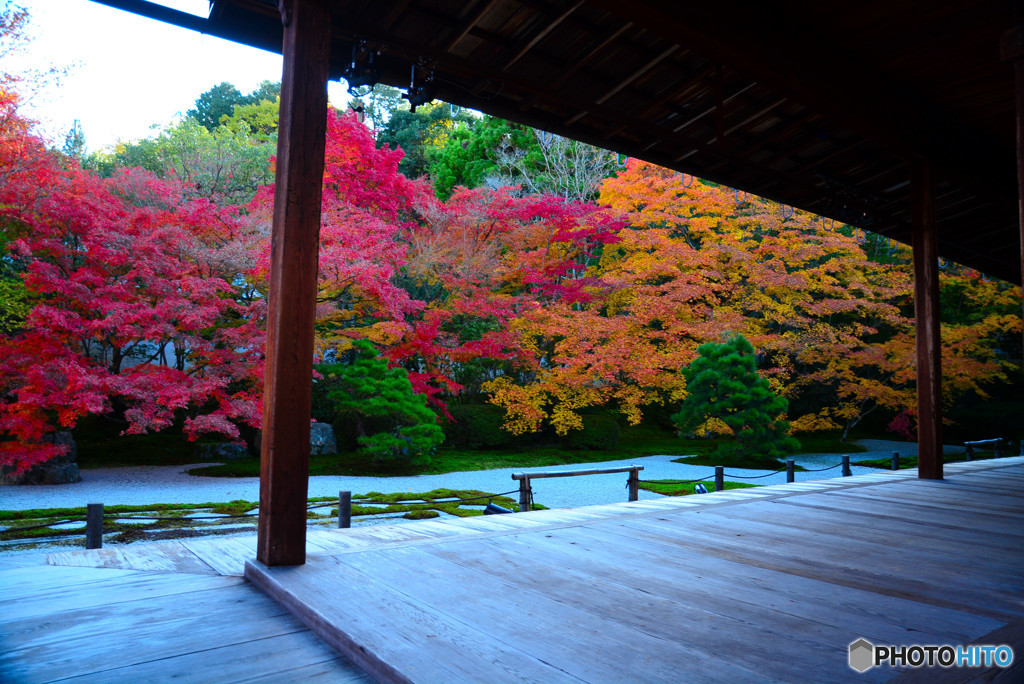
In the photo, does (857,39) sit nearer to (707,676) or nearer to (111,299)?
(707,676)

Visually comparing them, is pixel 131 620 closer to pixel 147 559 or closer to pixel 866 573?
pixel 147 559

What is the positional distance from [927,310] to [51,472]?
972 cm

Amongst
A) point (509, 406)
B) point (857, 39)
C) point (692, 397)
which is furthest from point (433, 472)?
point (857, 39)

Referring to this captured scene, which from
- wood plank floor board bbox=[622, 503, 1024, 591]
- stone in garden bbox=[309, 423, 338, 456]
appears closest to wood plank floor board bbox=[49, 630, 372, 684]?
wood plank floor board bbox=[622, 503, 1024, 591]

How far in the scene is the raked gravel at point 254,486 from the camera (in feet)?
22.6

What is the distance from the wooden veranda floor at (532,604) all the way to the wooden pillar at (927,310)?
189 cm

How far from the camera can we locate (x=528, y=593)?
1791mm

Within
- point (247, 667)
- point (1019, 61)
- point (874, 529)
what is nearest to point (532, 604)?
point (247, 667)

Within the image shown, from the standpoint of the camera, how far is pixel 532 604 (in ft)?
5.56

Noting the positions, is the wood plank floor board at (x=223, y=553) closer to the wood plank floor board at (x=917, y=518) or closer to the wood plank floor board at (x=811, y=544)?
the wood plank floor board at (x=811, y=544)

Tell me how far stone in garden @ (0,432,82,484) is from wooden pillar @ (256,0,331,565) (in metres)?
7.42

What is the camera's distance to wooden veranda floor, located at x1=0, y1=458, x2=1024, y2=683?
1.33 metres

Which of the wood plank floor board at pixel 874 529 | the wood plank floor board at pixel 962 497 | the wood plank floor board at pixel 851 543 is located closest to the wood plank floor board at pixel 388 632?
the wood plank floor board at pixel 851 543

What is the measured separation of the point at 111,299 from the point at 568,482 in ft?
21.7
